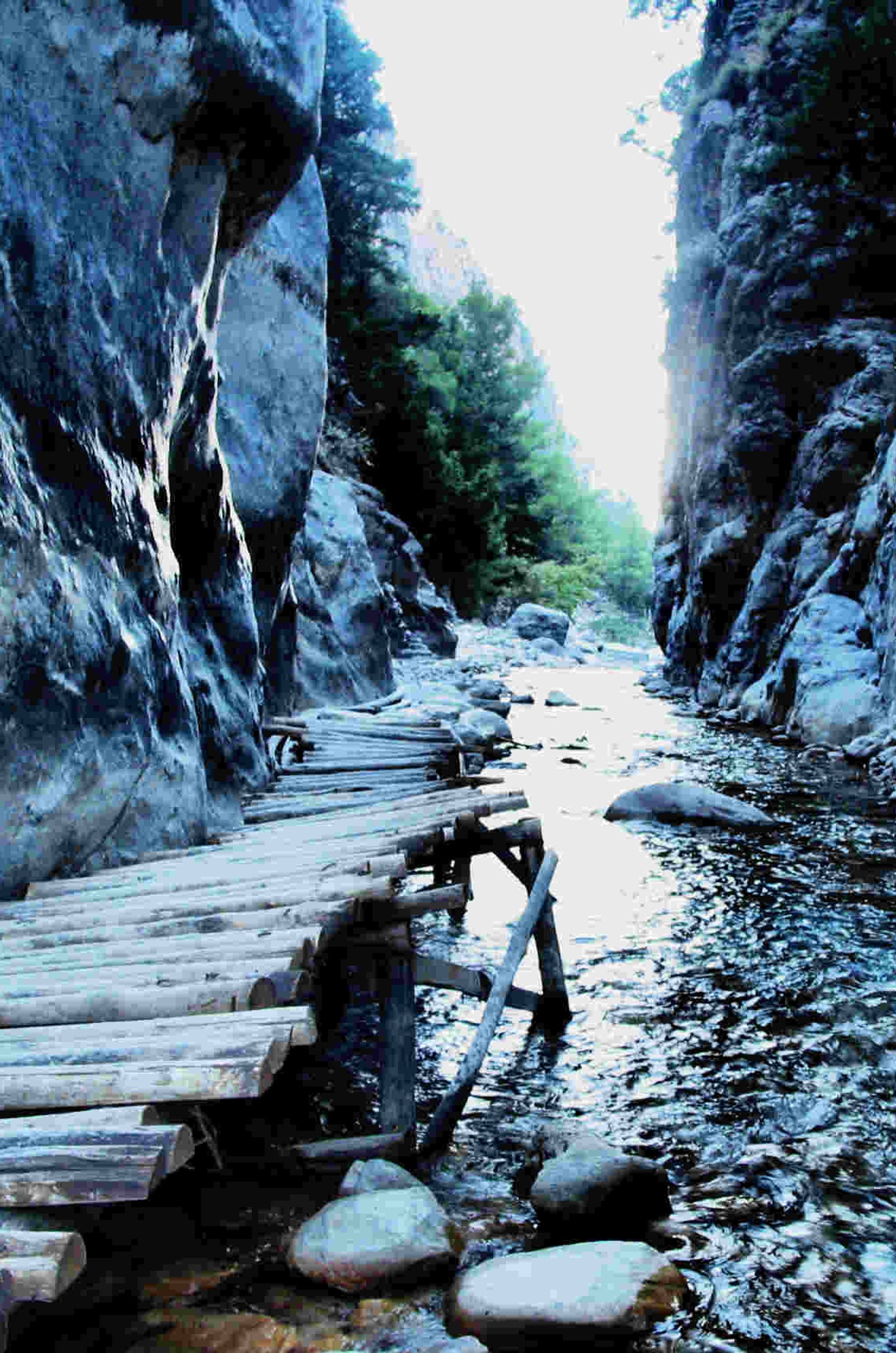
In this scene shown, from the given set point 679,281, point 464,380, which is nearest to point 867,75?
point 679,281

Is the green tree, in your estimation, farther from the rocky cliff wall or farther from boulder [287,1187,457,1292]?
boulder [287,1187,457,1292]

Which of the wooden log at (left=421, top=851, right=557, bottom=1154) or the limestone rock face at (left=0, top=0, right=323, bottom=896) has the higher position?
the limestone rock face at (left=0, top=0, right=323, bottom=896)

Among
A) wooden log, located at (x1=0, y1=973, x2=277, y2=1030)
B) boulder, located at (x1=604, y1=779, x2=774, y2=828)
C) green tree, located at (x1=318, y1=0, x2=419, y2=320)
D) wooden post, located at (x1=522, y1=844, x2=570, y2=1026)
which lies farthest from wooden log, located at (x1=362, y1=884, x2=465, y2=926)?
green tree, located at (x1=318, y1=0, x2=419, y2=320)

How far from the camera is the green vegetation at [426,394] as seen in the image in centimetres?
2819

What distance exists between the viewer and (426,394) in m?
32.2

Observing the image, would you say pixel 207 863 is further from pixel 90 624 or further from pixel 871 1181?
pixel 871 1181

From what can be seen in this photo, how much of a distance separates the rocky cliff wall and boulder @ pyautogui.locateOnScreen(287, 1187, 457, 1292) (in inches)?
486

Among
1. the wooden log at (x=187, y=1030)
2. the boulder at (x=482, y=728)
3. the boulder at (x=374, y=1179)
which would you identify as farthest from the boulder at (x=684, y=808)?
the wooden log at (x=187, y=1030)

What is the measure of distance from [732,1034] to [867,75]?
2015 centimetres

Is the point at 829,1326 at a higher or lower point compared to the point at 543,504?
lower

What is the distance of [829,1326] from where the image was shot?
2.82 m

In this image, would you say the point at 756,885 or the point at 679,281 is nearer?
the point at 756,885

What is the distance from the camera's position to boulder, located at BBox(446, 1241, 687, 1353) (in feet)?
8.61

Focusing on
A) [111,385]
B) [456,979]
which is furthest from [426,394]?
[456,979]
